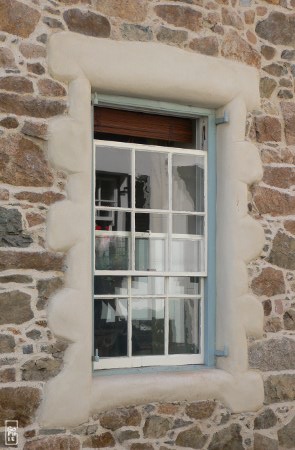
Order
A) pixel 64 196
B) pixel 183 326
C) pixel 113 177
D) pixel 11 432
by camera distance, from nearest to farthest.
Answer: pixel 11 432 < pixel 64 196 < pixel 113 177 < pixel 183 326

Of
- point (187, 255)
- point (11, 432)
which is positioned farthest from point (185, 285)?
point (11, 432)

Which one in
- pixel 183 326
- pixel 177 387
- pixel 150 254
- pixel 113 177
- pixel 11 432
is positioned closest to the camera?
pixel 11 432

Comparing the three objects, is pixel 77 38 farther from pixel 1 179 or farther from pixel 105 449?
pixel 105 449

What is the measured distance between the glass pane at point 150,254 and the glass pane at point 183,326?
310 mm

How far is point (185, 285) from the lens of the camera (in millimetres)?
5465

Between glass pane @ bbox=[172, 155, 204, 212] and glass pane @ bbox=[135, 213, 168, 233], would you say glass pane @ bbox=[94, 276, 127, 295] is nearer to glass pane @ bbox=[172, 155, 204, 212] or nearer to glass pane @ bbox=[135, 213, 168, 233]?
glass pane @ bbox=[135, 213, 168, 233]

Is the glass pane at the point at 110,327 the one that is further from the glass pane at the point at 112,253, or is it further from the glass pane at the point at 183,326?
the glass pane at the point at 183,326

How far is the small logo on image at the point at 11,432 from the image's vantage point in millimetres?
4555

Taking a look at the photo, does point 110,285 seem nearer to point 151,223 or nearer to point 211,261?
point 151,223

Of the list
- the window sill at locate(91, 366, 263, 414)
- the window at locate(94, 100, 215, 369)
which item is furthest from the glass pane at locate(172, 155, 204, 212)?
the window sill at locate(91, 366, 263, 414)

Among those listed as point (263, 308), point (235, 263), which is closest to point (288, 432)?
point (263, 308)

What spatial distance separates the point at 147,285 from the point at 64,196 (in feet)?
3.25

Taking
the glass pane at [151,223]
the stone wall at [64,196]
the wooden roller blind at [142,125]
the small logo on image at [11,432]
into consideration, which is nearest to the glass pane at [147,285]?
the glass pane at [151,223]

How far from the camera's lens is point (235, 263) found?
5.42 m
